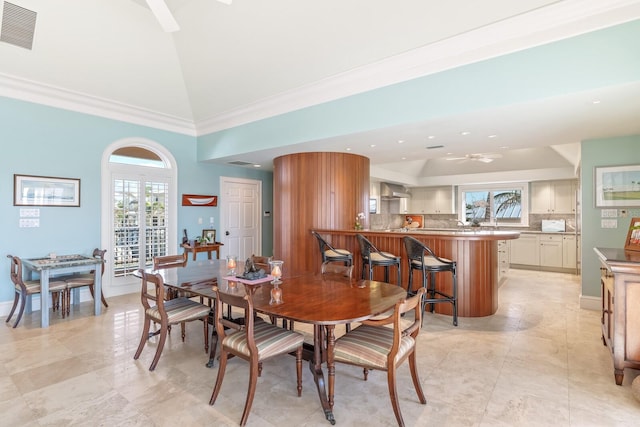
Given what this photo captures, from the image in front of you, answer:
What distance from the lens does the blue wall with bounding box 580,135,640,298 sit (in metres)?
4.06

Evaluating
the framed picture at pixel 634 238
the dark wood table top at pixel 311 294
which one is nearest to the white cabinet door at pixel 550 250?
the framed picture at pixel 634 238

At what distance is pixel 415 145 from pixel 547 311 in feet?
9.60

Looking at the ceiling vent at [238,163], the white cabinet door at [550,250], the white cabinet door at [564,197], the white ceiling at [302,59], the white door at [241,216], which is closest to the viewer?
the white ceiling at [302,59]

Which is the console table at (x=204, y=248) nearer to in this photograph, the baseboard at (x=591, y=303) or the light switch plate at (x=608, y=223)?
the baseboard at (x=591, y=303)

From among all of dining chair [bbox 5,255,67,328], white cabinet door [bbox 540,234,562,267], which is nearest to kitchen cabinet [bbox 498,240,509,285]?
white cabinet door [bbox 540,234,562,267]

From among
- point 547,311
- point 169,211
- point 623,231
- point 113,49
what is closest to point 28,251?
point 169,211

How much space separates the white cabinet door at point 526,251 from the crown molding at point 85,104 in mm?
7878

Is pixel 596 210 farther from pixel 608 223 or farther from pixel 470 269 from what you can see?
pixel 470 269

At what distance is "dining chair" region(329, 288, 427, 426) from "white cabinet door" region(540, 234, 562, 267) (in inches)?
264

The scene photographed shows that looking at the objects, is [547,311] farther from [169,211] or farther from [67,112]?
[67,112]

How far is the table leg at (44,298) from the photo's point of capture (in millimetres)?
3709

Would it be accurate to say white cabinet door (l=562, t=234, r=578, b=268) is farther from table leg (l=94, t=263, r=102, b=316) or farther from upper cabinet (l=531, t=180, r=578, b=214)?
table leg (l=94, t=263, r=102, b=316)

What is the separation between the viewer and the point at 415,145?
4.71 meters

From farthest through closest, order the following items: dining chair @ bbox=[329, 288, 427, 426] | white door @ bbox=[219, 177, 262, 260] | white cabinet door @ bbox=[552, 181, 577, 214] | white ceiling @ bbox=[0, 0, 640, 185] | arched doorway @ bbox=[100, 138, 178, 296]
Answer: white cabinet door @ bbox=[552, 181, 577, 214]
white door @ bbox=[219, 177, 262, 260]
arched doorway @ bbox=[100, 138, 178, 296]
white ceiling @ bbox=[0, 0, 640, 185]
dining chair @ bbox=[329, 288, 427, 426]
